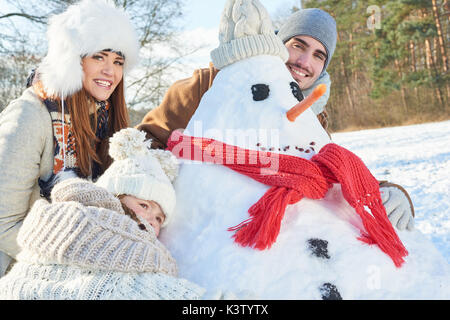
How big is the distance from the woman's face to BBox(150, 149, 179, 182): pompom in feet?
1.81

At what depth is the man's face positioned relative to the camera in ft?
6.61

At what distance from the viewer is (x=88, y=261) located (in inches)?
39.9

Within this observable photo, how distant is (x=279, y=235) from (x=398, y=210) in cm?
49

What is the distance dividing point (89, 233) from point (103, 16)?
1.11 meters

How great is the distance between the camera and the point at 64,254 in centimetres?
102

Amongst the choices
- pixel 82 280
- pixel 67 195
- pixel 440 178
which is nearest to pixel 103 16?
pixel 67 195

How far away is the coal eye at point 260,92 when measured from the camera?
1432mm

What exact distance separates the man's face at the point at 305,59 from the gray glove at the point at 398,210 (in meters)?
0.89

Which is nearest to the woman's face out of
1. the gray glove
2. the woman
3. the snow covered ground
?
the woman
